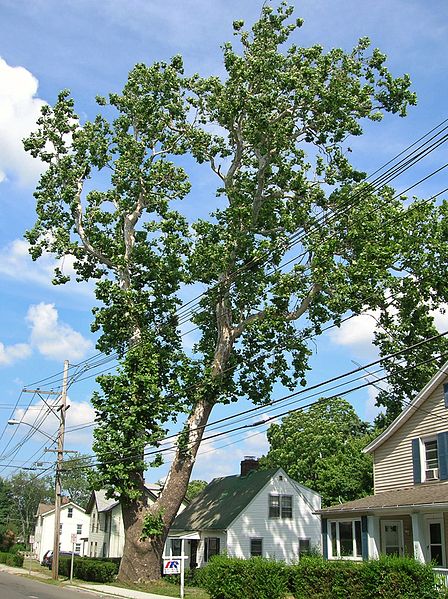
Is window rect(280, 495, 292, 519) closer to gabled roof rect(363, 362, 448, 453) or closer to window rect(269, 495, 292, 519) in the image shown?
window rect(269, 495, 292, 519)

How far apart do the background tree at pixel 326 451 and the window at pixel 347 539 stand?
16829 mm

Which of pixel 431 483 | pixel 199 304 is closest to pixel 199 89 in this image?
pixel 199 304

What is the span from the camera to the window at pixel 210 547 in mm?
39381

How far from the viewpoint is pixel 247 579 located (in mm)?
21172

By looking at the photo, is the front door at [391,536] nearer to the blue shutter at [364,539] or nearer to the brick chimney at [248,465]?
the blue shutter at [364,539]

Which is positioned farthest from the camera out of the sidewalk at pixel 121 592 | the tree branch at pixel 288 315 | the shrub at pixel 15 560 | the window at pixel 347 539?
the shrub at pixel 15 560

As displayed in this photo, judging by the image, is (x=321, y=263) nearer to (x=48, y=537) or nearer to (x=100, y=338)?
(x=100, y=338)

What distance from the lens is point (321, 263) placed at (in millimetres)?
28266

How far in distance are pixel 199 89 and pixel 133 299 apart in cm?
1024

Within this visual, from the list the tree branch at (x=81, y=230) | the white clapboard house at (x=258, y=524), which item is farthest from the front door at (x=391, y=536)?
the tree branch at (x=81, y=230)

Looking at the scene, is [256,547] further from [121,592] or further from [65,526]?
[65,526]

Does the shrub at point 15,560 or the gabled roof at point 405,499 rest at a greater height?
the gabled roof at point 405,499

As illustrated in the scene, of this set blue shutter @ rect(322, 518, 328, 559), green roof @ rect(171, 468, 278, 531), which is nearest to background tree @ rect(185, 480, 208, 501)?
green roof @ rect(171, 468, 278, 531)

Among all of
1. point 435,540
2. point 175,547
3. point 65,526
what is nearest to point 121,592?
point 435,540
